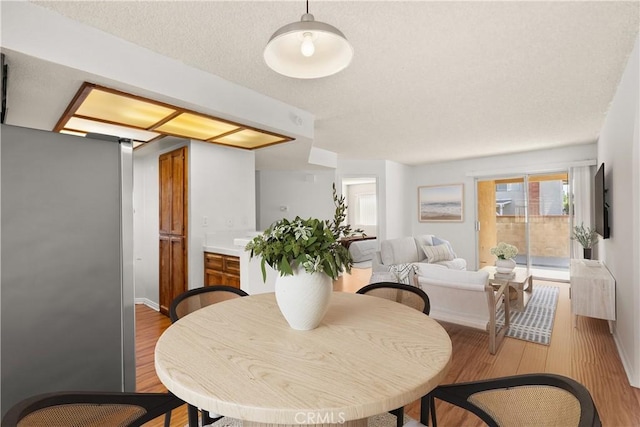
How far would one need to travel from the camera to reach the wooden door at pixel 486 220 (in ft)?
21.3

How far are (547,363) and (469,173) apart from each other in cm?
473

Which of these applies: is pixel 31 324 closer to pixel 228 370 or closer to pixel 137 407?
pixel 137 407

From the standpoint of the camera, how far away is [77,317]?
153cm

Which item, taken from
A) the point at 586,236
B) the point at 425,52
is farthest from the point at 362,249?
the point at 425,52

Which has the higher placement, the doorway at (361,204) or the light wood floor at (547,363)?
the doorway at (361,204)

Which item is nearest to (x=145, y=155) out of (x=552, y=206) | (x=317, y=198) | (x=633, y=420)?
(x=317, y=198)

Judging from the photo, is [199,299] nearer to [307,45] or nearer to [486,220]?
[307,45]

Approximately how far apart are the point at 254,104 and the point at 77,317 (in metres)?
2.22

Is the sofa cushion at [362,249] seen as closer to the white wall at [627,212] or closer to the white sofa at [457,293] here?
the white sofa at [457,293]

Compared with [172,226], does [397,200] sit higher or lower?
higher

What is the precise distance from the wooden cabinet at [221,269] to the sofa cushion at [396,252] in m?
2.46

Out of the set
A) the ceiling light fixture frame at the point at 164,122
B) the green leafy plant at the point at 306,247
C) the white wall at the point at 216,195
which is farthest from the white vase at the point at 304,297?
the white wall at the point at 216,195

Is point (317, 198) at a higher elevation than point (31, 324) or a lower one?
higher

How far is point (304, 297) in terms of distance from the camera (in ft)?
3.80
